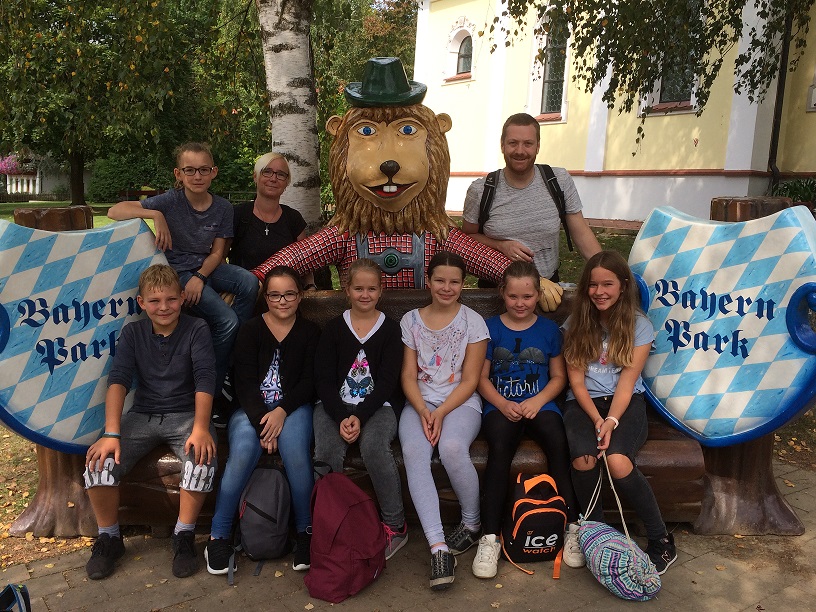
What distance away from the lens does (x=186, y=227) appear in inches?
142

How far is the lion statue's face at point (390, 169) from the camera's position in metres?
3.51

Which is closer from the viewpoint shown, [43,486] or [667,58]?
[43,486]

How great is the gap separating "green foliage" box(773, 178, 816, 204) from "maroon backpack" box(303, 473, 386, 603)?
9.84 meters

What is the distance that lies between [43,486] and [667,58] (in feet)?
19.0

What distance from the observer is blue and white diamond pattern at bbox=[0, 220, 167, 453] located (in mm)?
2979

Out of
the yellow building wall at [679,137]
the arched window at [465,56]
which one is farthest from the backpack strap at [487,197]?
the arched window at [465,56]

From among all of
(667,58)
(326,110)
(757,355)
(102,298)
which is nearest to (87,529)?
(102,298)

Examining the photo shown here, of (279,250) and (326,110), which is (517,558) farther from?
(326,110)

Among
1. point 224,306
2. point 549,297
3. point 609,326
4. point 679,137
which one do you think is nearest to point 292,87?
point 224,306

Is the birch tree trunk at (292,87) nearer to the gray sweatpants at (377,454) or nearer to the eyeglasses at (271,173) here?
the eyeglasses at (271,173)

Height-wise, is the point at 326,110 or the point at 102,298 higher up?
the point at 326,110

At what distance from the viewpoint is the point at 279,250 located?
3.86 metres

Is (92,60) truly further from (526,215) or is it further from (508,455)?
(508,455)

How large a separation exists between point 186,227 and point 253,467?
4.14 ft
